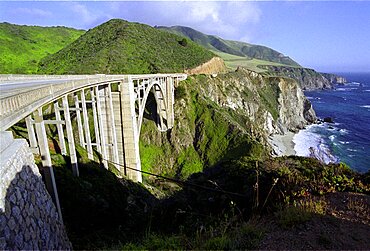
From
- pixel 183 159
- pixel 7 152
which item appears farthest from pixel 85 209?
pixel 183 159

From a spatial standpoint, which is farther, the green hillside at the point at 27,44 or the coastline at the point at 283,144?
the green hillside at the point at 27,44

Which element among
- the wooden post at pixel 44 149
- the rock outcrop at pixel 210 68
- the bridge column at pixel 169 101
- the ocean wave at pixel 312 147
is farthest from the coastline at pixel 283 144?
the wooden post at pixel 44 149

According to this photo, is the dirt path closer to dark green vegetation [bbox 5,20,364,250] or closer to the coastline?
dark green vegetation [bbox 5,20,364,250]

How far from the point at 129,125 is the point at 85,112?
981 centimetres

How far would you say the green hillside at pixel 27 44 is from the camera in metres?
63.7

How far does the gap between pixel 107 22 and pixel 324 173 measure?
279 ft

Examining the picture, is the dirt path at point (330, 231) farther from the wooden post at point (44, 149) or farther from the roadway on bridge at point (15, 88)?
the roadway on bridge at point (15, 88)

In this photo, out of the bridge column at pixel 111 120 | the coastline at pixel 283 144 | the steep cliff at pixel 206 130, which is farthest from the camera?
the coastline at pixel 283 144

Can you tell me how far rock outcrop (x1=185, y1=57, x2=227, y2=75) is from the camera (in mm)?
65550

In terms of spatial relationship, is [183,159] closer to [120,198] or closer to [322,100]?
[120,198]

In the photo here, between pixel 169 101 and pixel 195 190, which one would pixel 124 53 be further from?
pixel 195 190

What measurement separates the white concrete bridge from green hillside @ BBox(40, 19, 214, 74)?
Result: 51.7 feet

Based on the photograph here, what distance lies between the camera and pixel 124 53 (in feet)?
201

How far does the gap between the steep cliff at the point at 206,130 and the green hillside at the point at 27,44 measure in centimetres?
3963
